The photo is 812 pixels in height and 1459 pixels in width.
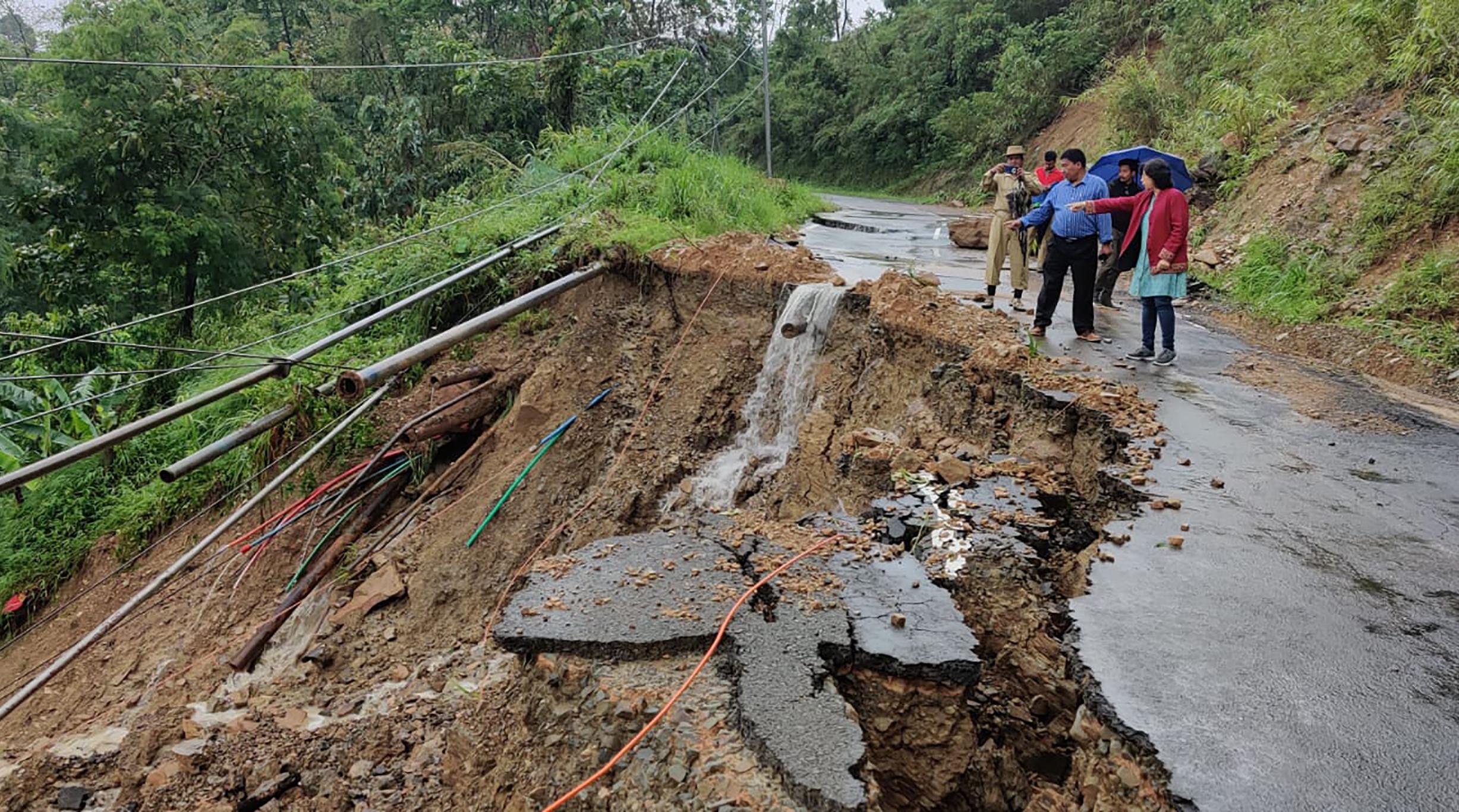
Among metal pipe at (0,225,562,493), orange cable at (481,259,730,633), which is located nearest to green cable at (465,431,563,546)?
orange cable at (481,259,730,633)

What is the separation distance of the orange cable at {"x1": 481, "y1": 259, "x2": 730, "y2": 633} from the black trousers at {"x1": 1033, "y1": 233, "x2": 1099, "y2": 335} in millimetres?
3114

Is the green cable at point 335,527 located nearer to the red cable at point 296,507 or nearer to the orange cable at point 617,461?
the red cable at point 296,507

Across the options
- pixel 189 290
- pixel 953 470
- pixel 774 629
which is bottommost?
pixel 774 629

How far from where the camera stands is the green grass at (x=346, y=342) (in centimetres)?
812

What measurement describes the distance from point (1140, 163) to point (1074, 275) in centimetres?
190

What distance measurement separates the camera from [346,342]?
8898 mm

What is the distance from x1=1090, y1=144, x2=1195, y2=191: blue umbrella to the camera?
289 inches

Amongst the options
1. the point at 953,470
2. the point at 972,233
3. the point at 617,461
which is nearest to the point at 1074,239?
the point at 953,470

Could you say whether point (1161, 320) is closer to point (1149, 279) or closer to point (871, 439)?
point (1149, 279)

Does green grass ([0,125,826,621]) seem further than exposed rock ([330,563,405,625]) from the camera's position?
Yes

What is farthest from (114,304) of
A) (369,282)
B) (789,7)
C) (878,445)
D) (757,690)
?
(789,7)

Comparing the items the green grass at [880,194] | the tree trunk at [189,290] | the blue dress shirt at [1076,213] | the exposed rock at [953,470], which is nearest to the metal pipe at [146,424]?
the exposed rock at [953,470]

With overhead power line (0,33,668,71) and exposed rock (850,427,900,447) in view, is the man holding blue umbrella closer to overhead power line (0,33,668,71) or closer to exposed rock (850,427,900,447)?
exposed rock (850,427,900,447)

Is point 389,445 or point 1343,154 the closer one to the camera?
point 389,445
